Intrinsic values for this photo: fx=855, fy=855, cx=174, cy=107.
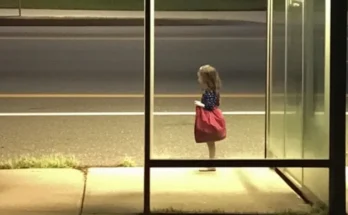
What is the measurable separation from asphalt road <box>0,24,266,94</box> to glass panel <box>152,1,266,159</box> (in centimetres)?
3

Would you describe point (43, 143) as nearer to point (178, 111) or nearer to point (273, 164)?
point (178, 111)

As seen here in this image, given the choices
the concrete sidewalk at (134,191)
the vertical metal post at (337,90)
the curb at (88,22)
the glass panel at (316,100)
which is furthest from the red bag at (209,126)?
the curb at (88,22)

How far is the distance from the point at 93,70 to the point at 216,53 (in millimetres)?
3186

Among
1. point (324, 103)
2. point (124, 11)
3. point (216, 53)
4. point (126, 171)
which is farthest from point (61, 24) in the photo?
point (324, 103)

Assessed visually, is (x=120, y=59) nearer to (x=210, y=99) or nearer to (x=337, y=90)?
Result: (x=210, y=99)

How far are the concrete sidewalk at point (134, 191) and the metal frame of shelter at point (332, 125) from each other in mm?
430

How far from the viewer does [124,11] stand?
1257 inches

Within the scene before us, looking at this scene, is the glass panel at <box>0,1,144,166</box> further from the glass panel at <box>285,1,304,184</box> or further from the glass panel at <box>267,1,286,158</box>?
the glass panel at <box>285,1,304,184</box>

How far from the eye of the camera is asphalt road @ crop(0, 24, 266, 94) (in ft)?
45.9

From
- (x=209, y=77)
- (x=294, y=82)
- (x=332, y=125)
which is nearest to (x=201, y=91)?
(x=209, y=77)

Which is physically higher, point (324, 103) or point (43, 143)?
point (324, 103)

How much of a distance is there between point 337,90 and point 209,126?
1696 millimetres

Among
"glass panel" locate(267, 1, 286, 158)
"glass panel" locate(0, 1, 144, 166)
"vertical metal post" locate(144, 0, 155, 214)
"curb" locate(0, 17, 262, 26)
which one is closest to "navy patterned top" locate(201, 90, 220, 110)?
"glass panel" locate(267, 1, 286, 158)

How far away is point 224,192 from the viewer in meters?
6.84
